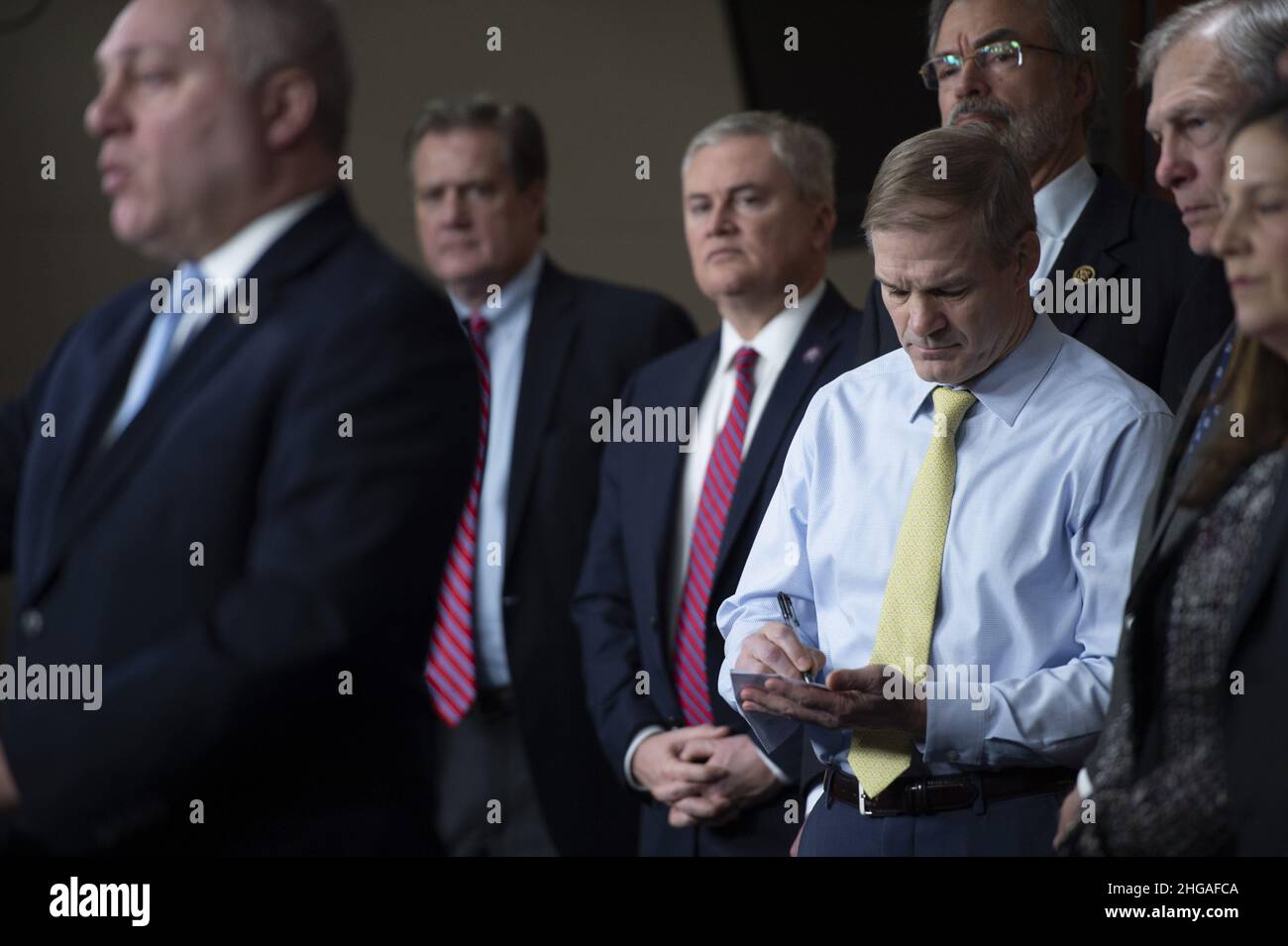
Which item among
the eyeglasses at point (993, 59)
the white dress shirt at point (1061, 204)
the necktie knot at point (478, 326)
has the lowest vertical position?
the necktie knot at point (478, 326)

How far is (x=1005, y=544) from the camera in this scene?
2066 millimetres

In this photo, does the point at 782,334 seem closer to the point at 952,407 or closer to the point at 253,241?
the point at 952,407

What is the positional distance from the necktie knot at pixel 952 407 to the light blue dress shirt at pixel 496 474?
36.0 inches

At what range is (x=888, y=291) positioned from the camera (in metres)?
2.12

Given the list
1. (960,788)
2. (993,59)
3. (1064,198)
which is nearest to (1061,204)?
(1064,198)

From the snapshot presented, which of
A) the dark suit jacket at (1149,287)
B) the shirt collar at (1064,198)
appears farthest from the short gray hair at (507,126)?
the shirt collar at (1064,198)

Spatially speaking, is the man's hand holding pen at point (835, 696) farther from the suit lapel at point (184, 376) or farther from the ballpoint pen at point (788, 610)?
the suit lapel at point (184, 376)

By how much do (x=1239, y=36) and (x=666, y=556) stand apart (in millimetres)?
1192

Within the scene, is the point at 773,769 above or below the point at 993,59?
below

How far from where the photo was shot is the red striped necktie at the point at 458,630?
2730mm
